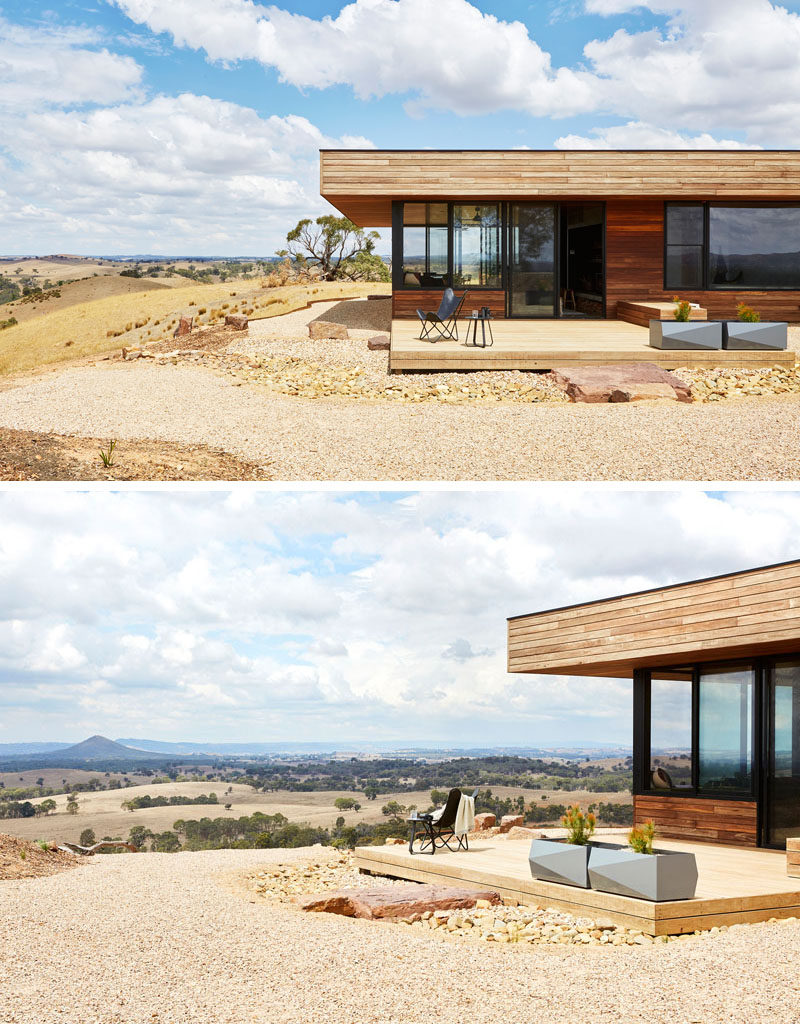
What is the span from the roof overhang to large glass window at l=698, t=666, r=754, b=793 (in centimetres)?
886

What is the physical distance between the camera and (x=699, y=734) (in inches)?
417

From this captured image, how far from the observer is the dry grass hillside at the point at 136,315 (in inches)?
1133

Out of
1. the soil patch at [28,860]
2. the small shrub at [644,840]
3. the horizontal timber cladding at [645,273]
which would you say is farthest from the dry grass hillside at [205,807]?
the small shrub at [644,840]

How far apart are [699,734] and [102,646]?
6448 cm

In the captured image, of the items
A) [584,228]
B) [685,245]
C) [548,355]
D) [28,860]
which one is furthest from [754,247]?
[28,860]

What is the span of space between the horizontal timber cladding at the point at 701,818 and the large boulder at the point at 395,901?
3642 millimetres

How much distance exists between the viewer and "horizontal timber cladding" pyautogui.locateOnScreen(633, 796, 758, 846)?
993 cm

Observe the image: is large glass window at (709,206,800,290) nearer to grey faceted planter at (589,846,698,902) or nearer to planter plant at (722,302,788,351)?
planter plant at (722,302,788,351)

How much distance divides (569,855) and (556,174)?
12.0m

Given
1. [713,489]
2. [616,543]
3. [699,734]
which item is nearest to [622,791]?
[616,543]

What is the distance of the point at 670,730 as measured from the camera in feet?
36.5

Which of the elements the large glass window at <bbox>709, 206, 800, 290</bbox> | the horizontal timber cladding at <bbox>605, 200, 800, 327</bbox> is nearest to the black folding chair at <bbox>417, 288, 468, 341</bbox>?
the horizontal timber cladding at <bbox>605, 200, 800, 327</bbox>

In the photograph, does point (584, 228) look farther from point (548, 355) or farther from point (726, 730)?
point (726, 730)

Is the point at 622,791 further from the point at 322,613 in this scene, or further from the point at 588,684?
the point at 322,613
